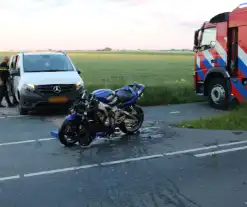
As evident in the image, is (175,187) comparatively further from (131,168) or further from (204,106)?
(204,106)

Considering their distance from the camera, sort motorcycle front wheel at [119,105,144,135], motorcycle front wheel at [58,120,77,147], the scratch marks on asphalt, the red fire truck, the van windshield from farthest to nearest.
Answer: the van windshield, the red fire truck, motorcycle front wheel at [119,105,144,135], motorcycle front wheel at [58,120,77,147], the scratch marks on asphalt

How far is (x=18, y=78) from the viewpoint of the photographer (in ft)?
44.3

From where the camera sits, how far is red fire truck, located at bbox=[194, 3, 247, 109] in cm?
1252

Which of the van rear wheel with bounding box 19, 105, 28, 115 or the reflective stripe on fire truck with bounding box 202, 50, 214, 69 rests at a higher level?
the reflective stripe on fire truck with bounding box 202, 50, 214, 69

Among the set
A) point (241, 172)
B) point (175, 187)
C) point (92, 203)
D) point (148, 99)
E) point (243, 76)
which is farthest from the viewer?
point (148, 99)

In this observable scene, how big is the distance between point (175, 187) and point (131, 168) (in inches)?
43.2

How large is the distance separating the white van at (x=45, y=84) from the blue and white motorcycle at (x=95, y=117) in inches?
151

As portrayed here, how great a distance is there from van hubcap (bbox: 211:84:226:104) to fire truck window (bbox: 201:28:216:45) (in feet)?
4.92

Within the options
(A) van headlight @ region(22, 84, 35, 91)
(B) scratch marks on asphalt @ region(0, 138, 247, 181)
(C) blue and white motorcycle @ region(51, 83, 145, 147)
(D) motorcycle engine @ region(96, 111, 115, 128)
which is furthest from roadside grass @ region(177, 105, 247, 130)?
(A) van headlight @ region(22, 84, 35, 91)

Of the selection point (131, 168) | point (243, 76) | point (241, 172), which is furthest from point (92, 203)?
point (243, 76)

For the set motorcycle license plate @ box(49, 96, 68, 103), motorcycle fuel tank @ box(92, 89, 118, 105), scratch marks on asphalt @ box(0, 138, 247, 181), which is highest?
motorcycle fuel tank @ box(92, 89, 118, 105)

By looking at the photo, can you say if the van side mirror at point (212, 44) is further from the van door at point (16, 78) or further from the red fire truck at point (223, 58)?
the van door at point (16, 78)

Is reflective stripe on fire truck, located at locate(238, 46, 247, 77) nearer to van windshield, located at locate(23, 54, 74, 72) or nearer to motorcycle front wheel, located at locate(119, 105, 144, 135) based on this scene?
motorcycle front wheel, located at locate(119, 105, 144, 135)

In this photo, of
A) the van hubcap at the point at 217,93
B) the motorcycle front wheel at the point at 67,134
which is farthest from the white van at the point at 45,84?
the motorcycle front wheel at the point at 67,134
